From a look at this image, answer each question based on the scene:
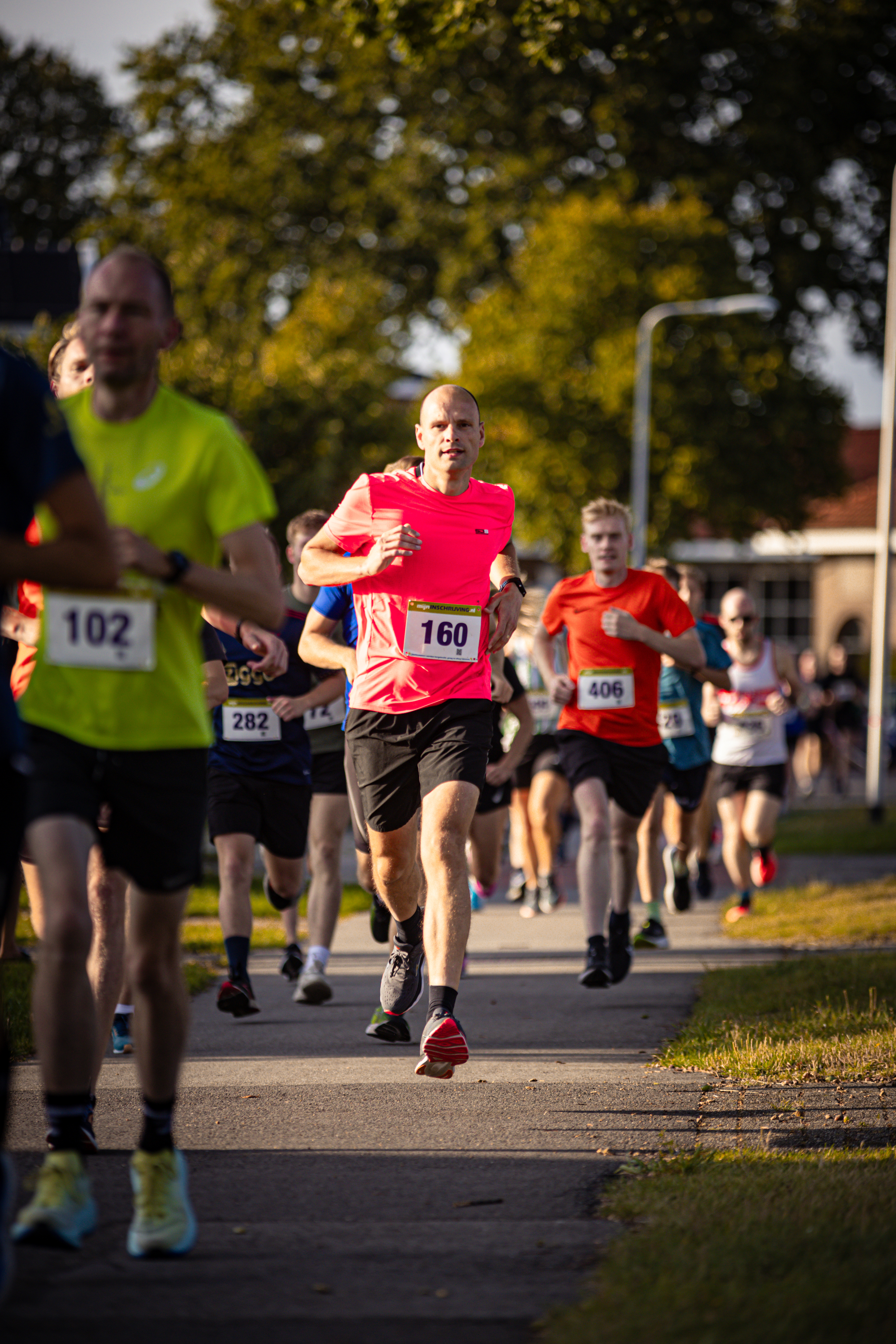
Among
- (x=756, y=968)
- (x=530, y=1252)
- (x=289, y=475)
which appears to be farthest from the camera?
(x=289, y=475)

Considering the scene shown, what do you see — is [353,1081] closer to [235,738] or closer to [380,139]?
[235,738]

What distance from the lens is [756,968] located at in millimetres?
8664

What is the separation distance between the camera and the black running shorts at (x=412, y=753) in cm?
580

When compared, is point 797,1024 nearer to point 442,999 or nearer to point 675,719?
point 442,999

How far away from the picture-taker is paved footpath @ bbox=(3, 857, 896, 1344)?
346cm

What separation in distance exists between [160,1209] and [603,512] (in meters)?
5.29

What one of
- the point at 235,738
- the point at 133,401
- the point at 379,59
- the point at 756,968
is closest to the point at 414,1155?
the point at 133,401

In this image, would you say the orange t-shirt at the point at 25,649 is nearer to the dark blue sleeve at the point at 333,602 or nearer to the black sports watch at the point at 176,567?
the black sports watch at the point at 176,567

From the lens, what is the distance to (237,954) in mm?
7332

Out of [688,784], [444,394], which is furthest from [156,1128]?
[688,784]

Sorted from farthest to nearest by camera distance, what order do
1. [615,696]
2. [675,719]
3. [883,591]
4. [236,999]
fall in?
[883,591], [675,719], [615,696], [236,999]

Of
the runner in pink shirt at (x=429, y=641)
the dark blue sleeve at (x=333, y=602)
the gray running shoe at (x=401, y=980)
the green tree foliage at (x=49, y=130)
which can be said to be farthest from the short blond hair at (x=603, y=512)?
the green tree foliage at (x=49, y=130)

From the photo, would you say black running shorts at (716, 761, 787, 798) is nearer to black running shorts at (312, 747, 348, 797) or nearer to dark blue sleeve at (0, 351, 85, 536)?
black running shorts at (312, 747, 348, 797)

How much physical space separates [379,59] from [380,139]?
2.12 meters
